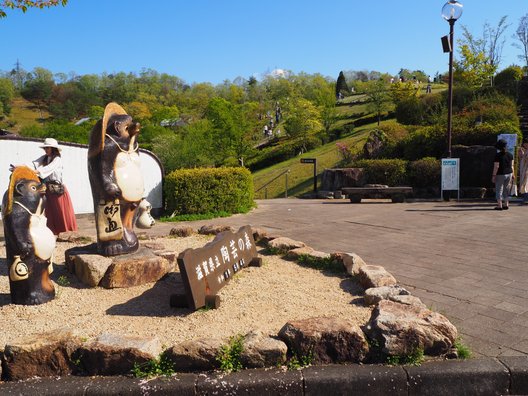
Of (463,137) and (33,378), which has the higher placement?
(463,137)

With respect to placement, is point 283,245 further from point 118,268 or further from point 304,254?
point 118,268

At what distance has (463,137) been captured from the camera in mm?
15391

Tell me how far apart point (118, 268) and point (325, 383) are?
2.71 meters

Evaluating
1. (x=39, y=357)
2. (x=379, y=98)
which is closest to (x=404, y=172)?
(x=39, y=357)

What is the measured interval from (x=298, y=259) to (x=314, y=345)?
2.74 meters

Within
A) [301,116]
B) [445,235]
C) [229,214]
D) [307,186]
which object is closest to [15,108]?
[301,116]

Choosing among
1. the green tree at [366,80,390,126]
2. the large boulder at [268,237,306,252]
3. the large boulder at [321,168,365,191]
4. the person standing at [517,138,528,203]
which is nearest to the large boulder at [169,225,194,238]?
the large boulder at [268,237,306,252]

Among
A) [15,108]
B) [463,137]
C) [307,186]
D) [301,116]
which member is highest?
[15,108]

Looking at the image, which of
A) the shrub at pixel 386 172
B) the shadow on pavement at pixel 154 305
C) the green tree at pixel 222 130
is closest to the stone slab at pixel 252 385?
the shadow on pavement at pixel 154 305

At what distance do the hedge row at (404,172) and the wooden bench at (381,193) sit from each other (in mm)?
1438

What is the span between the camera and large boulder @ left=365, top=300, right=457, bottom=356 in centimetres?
304

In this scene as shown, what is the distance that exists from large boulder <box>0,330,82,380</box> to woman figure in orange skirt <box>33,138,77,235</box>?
396 centimetres

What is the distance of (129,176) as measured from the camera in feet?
16.6

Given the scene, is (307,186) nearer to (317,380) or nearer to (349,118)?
(317,380)
